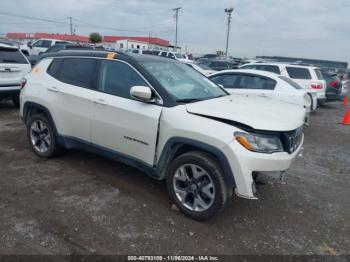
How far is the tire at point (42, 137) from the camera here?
4.73 m

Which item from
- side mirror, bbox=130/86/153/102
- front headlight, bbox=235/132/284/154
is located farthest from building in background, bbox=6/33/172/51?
front headlight, bbox=235/132/284/154

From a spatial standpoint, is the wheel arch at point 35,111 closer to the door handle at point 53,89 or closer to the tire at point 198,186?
the door handle at point 53,89

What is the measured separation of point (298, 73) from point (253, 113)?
8684 millimetres

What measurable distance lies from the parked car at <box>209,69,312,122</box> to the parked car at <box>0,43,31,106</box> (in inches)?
206

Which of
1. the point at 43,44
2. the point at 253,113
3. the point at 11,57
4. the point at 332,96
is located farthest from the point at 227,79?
the point at 43,44

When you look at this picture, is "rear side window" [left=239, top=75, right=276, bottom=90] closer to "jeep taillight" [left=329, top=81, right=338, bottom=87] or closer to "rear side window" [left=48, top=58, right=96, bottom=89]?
"rear side window" [left=48, top=58, right=96, bottom=89]

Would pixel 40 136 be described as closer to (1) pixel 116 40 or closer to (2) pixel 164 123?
(2) pixel 164 123

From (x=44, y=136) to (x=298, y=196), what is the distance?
4062mm

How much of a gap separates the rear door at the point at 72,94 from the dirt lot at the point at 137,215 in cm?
74

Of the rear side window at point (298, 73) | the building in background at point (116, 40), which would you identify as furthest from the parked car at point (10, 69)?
the building in background at point (116, 40)

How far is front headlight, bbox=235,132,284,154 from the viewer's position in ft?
9.73

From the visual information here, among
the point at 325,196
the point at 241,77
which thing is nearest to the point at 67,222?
the point at 325,196

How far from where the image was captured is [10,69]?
775 cm

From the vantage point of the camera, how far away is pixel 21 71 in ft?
26.5
